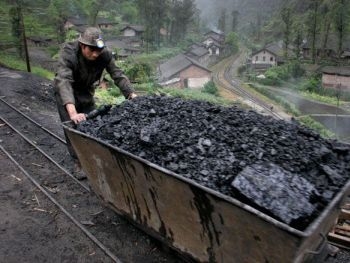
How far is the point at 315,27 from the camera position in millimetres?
43375

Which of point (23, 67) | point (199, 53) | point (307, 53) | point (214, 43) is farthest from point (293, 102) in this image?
point (214, 43)

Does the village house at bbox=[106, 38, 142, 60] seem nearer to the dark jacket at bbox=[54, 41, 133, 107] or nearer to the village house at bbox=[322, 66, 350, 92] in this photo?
the village house at bbox=[322, 66, 350, 92]

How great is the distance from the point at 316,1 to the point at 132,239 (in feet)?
160

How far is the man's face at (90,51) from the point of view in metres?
4.43

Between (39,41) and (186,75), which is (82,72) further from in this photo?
(186,75)

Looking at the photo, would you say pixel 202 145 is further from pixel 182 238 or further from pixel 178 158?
pixel 182 238

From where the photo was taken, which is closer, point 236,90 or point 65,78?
point 65,78

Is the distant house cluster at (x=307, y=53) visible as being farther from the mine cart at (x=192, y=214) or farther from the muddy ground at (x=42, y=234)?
the mine cart at (x=192, y=214)

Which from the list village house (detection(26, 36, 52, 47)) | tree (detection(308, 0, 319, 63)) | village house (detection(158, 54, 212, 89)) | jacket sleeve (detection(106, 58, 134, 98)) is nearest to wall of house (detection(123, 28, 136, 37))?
village house (detection(158, 54, 212, 89))

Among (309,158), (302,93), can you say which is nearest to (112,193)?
(309,158)

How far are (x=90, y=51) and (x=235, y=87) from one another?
35.8 metres

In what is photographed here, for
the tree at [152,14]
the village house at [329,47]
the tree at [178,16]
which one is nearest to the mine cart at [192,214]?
the village house at [329,47]

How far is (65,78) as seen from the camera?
177 inches

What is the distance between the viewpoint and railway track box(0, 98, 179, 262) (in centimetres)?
412
